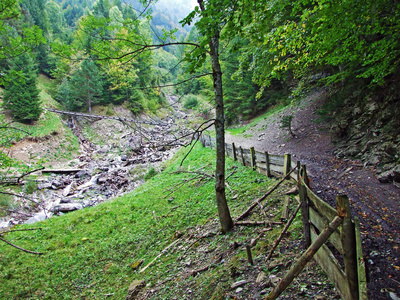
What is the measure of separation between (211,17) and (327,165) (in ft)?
26.2

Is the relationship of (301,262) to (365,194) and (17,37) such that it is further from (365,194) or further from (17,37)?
(17,37)

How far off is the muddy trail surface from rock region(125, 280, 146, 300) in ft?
15.4

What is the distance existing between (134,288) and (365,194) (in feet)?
22.2

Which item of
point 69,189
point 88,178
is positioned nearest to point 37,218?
point 69,189

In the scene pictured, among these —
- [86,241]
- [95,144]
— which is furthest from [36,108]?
[86,241]

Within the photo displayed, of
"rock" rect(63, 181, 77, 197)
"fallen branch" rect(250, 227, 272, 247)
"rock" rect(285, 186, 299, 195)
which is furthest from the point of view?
"rock" rect(63, 181, 77, 197)

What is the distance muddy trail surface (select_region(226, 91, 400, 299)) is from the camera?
9.87ft

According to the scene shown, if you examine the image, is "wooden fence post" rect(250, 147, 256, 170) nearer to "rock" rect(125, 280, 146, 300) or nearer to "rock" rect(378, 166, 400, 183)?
"rock" rect(378, 166, 400, 183)

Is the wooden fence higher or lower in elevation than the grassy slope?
higher

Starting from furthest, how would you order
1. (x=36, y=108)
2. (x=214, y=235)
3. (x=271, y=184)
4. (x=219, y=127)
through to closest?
(x=36, y=108)
(x=271, y=184)
(x=214, y=235)
(x=219, y=127)

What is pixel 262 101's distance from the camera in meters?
24.7

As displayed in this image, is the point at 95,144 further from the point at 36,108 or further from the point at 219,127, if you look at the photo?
the point at 219,127

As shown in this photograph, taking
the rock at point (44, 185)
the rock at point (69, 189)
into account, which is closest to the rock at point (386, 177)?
the rock at point (69, 189)

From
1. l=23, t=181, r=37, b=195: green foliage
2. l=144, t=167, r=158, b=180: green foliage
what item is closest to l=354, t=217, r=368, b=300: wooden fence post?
l=144, t=167, r=158, b=180: green foliage
